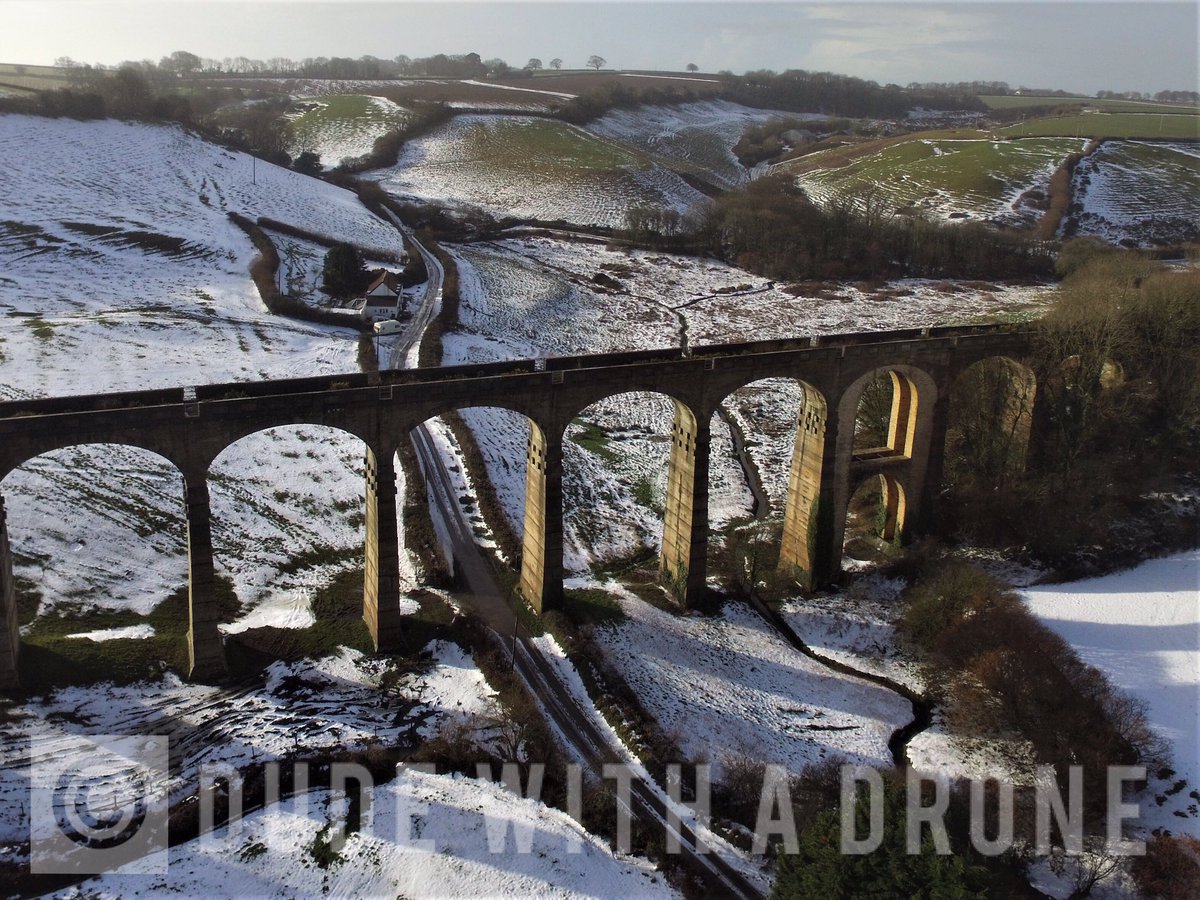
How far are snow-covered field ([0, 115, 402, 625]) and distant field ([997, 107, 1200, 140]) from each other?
118894 millimetres

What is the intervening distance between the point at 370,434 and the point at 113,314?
4106 cm

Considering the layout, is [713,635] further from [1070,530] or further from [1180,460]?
[1180,460]

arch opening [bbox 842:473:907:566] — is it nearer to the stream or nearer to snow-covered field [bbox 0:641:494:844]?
the stream

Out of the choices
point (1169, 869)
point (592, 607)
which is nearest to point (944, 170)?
point (592, 607)

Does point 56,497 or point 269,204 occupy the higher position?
point 269,204


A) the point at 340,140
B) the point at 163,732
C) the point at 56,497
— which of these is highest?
the point at 340,140

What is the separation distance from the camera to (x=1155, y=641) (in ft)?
112

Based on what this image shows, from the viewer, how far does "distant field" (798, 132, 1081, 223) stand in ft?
365

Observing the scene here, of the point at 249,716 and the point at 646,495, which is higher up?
the point at 646,495

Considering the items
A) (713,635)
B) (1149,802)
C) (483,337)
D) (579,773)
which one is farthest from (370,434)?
(483,337)

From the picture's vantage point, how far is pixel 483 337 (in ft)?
221

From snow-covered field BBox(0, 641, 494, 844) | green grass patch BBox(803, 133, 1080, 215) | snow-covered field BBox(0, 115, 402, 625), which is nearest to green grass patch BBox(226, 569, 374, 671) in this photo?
snow-covered field BBox(0, 641, 494, 844)

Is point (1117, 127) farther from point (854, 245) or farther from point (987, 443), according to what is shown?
point (987, 443)

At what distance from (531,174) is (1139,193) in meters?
81.9
